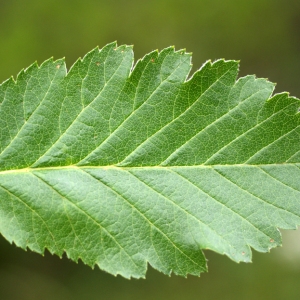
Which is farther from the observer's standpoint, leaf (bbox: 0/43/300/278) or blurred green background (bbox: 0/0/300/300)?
blurred green background (bbox: 0/0/300/300)

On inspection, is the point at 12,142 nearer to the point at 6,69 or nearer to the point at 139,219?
the point at 139,219

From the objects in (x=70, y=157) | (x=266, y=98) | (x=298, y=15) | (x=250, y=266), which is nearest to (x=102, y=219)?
(x=70, y=157)

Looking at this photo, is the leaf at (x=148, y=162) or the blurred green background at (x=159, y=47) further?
the blurred green background at (x=159, y=47)

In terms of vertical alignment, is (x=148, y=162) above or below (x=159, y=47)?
below
